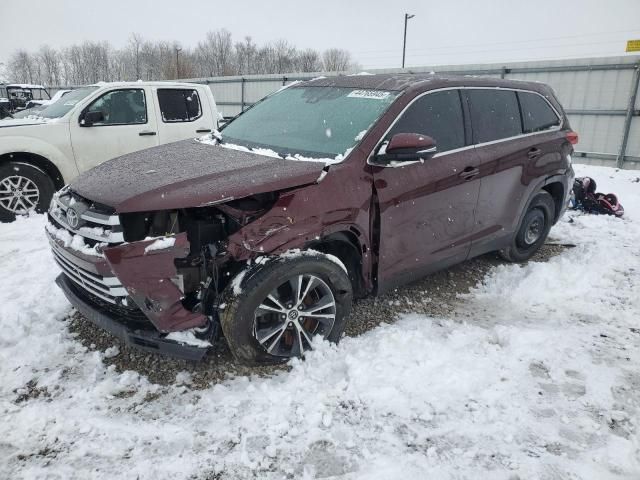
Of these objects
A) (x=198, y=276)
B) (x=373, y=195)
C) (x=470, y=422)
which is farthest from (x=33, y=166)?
(x=470, y=422)

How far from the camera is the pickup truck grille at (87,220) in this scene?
8.51 ft

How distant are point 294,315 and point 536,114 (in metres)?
3.42

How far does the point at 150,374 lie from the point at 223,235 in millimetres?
1038

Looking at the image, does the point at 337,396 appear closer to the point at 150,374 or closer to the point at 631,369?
the point at 150,374

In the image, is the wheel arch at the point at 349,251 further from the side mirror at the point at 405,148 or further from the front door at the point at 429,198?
the side mirror at the point at 405,148

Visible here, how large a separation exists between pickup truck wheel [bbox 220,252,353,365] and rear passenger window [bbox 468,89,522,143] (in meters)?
1.93

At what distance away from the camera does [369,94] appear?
3705 mm

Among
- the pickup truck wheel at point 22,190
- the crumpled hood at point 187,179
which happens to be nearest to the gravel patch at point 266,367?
the crumpled hood at point 187,179

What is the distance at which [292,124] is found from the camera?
12.6ft

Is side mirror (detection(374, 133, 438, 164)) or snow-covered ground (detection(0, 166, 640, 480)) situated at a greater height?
side mirror (detection(374, 133, 438, 164))

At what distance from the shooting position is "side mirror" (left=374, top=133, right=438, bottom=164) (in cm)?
316

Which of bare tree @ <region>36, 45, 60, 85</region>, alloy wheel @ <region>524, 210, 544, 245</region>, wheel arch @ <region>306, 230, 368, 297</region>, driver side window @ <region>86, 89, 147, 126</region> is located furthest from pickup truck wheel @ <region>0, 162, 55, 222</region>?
bare tree @ <region>36, 45, 60, 85</region>

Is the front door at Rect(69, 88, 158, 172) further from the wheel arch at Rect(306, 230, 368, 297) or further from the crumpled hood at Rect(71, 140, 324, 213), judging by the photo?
the wheel arch at Rect(306, 230, 368, 297)

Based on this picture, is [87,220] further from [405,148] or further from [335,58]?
[335,58]
